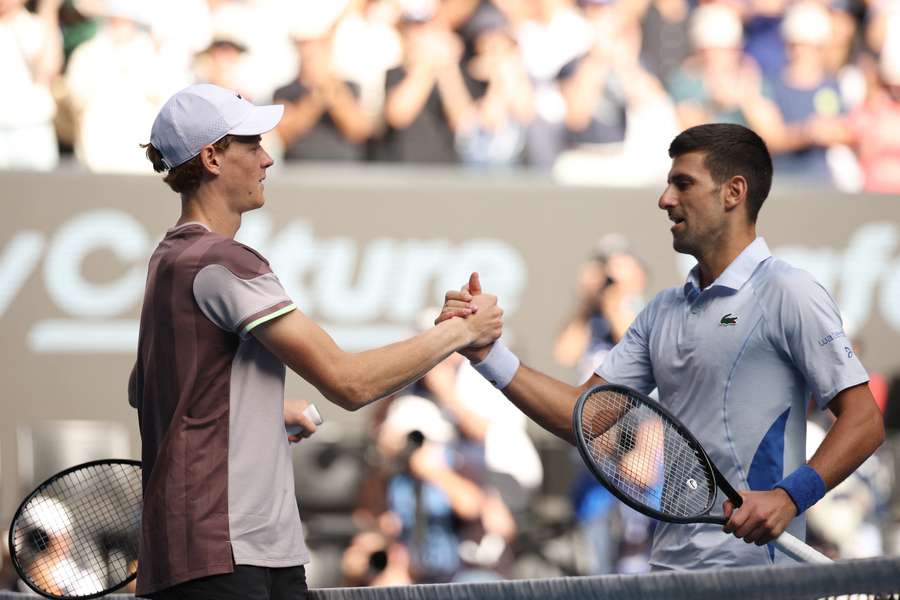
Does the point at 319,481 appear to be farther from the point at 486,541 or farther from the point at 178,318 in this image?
the point at 178,318

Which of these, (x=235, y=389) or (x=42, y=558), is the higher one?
(x=235, y=389)

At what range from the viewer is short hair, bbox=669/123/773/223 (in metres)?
3.61

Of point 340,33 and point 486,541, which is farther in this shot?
point 340,33

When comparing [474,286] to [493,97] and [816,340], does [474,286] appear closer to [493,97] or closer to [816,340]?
[816,340]

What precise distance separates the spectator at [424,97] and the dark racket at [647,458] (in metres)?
5.54

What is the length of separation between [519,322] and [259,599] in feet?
19.3

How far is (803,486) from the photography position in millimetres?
3145

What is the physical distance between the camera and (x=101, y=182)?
8.35 meters

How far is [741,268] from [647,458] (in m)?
0.51

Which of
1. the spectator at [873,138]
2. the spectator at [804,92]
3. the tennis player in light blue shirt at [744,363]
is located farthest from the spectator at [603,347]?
the tennis player in light blue shirt at [744,363]

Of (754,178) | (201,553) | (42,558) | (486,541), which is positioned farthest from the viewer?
(486,541)

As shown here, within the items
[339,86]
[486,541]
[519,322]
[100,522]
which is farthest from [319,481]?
[100,522]

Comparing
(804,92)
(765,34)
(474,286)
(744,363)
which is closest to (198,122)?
(474,286)

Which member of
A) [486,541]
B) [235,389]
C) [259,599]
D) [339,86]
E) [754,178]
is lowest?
[486,541]
